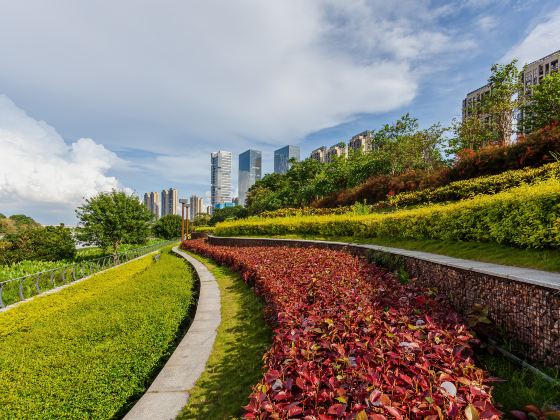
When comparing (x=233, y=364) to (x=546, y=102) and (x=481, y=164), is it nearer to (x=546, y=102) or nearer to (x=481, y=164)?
(x=481, y=164)

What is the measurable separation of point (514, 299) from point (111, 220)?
1032 inches

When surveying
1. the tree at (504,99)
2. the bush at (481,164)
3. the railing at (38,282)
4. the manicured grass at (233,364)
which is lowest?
the railing at (38,282)

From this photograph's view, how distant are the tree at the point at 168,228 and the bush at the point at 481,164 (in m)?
47.6

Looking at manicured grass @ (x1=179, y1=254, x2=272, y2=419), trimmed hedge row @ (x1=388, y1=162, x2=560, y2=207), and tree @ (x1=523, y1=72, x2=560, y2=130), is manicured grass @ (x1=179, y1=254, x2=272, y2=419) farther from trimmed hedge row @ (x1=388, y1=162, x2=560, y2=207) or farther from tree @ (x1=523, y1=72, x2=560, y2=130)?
A: tree @ (x1=523, y1=72, x2=560, y2=130)

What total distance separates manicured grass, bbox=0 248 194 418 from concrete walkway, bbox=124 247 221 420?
363mm

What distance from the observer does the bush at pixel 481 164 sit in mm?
9938

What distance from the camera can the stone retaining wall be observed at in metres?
2.72

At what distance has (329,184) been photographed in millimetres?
22750

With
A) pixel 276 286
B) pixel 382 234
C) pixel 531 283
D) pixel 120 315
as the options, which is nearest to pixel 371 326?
pixel 531 283

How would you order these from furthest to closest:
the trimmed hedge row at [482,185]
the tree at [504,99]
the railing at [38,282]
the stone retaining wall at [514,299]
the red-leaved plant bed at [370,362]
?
1. the tree at [504,99]
2. the railing at [38,282]
3. the trimmed hedge row at [482,185]
4. the stone retaining wall at [514,299]
5. the red-leaved plant bed at [370,362]

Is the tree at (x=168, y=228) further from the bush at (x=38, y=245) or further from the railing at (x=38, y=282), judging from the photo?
the railing at (x=38, y=282)

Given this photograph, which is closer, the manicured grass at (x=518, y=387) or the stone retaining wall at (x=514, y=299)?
the manicured grass at (x=518, y=387)

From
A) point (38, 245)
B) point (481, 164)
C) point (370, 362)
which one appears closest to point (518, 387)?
point (370, 362)

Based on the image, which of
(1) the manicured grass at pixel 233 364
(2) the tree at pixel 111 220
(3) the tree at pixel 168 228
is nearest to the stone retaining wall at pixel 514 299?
(1) the manicured grass at pixel 233 364
